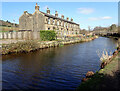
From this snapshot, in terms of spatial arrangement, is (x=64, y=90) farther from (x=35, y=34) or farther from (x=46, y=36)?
(x=35, y=34)

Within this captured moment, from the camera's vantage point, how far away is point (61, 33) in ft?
126

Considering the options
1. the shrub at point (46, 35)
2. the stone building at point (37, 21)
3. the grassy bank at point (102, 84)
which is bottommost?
the grassy bank at point (102, 84)

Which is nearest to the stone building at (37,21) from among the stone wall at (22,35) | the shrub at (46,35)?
the stone wall at (22,35)

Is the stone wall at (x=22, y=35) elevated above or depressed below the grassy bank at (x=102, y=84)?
above

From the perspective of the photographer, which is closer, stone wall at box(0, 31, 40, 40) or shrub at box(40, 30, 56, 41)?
shrub at box(40, 30, 56, 41)

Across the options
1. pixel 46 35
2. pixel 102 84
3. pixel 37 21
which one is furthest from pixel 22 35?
pixel 102 84

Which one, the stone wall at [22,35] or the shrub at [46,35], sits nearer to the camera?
the shrub at [46,35]

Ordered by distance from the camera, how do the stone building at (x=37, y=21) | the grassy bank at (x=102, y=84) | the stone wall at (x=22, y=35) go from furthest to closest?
the stone building at (x=37, y=21), the stone wall at (x=22, y=35), the grassy bank at (x=102, y=84)

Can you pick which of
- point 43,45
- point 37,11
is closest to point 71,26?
point 37,11

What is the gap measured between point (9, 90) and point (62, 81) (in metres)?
3.14

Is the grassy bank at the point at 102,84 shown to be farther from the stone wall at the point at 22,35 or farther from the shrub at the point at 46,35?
the stone wall at the point at 22,35

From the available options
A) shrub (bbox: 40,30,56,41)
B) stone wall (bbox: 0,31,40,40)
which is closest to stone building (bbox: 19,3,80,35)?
stone wall (bbox: 0,31,40,40)

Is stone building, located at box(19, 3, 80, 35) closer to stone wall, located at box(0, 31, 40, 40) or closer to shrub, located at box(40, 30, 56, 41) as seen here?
stone wall, located at box(0, 31, 40, 40)

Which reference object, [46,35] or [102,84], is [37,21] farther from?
[102,84]
